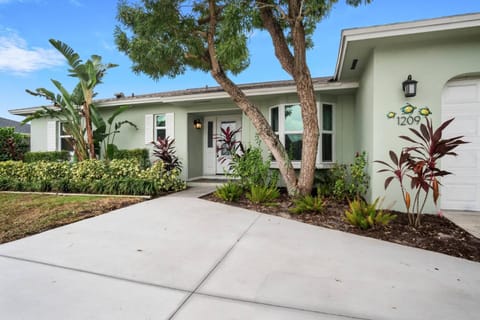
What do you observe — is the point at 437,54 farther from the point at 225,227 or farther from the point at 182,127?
the point at 182,127

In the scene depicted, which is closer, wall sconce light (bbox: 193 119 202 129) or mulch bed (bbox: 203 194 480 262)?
mulch bed (bbox: 203 194 480 262)

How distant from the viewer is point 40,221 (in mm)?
4309

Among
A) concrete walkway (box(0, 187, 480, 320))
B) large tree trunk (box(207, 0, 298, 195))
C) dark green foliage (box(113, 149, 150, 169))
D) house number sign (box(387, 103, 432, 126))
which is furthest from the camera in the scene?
dark green foliage (box(113, 149, 150, 169))

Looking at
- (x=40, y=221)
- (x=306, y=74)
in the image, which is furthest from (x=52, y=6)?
(x=306, y=74)

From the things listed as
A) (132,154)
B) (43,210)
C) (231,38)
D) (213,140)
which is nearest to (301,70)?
(231,38)

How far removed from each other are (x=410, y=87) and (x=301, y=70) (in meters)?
2.03

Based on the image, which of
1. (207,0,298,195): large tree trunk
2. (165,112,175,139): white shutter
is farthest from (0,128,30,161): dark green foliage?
(207,0,298,195): large tree trunk

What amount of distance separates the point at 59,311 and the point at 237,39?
4661 mm

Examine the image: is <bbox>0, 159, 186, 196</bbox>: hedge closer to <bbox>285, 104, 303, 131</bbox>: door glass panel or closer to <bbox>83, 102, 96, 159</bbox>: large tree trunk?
<bbox>83, 102, 96, 159</bbox>: large tree trunk

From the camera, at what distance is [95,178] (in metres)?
7.44

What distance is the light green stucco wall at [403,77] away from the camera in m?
4.41

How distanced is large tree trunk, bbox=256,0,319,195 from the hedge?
388 cm

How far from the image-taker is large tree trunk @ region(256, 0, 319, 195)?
5.06m

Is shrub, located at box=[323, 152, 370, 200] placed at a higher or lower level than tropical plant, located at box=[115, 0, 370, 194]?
lower
